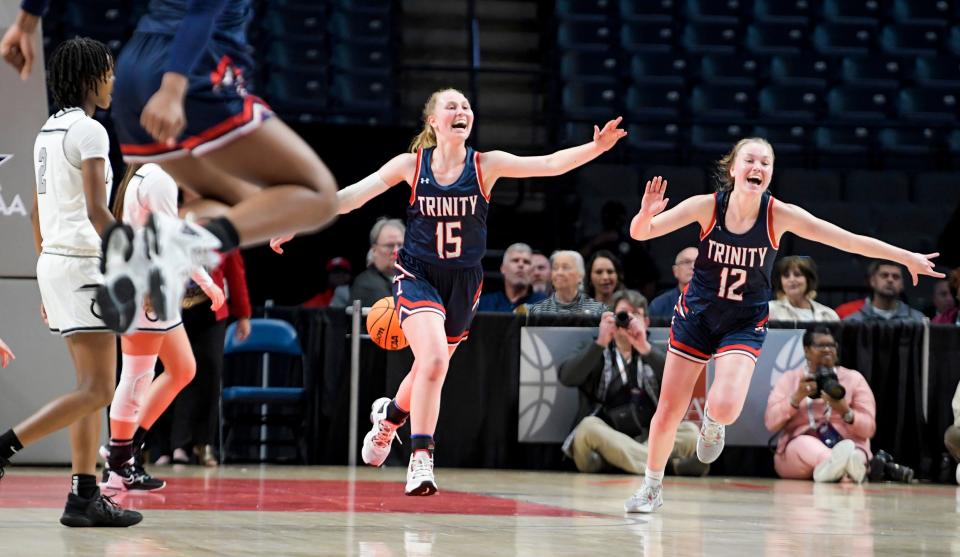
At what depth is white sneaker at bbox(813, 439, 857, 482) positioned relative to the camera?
956cm

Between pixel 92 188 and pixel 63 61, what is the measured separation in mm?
570

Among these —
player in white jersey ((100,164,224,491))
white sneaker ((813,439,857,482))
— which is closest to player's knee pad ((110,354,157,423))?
player in white jersey ((100,164,224,491))

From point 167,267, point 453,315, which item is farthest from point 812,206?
point 167,267

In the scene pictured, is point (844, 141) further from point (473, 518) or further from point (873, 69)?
point (473, 518)

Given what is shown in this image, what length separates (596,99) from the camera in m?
14.4

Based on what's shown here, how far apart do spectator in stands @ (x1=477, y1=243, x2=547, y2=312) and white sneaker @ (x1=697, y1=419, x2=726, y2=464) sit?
12.6ft

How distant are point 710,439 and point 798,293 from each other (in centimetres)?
375

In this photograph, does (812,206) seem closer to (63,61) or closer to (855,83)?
(855,83)

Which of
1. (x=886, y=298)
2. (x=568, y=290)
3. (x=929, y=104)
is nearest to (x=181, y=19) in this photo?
(x=568, y=290)

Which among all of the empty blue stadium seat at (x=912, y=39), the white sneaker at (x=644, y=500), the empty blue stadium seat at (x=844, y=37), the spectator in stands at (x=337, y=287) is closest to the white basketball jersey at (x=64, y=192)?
the white sneaker at (x=644, y=500)

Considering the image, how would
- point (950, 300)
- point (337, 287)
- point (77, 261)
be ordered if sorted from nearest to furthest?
point (77, 261) → point (337, 287) → point (950, 300)

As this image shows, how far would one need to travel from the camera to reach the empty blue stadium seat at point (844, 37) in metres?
15.3

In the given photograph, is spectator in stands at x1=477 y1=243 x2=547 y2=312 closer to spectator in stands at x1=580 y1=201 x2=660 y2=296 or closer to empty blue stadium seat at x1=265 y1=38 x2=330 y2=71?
spectator in stands at x1=580 y1=201 x2=660 y2=296

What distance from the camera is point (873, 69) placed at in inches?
596
